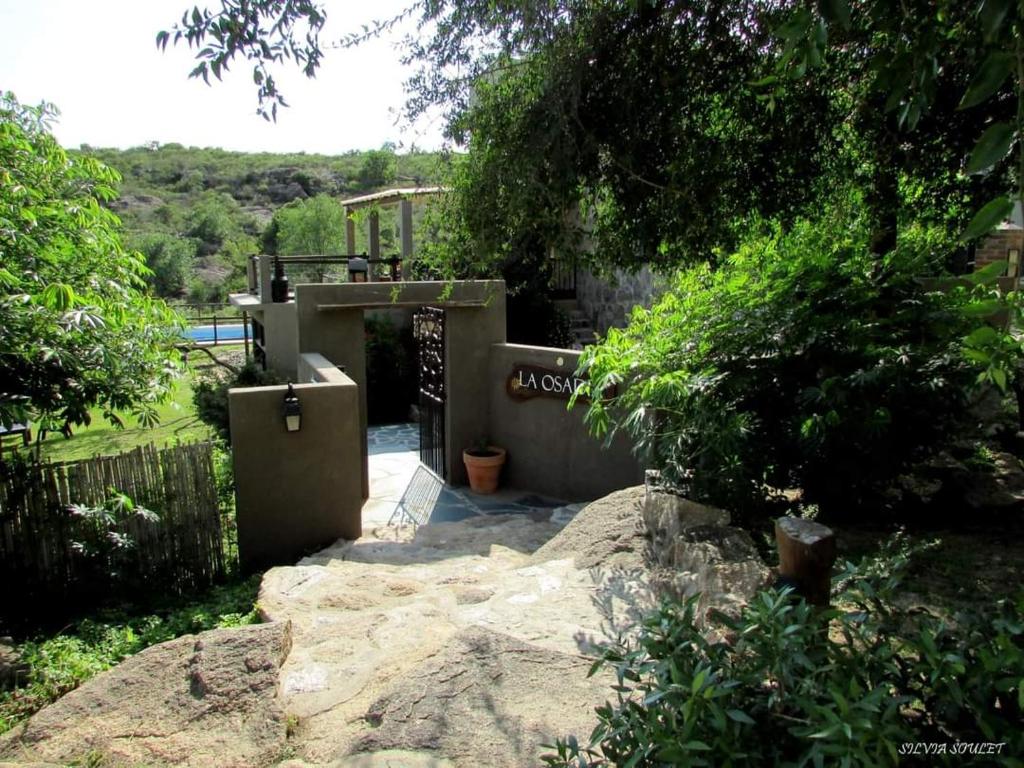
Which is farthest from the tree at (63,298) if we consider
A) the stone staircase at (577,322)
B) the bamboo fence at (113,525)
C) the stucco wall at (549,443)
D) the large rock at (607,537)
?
the stone staircase at (577,322)

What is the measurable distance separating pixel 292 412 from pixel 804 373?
4.32 m

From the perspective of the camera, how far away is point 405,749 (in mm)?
2516

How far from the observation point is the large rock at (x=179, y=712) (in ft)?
9.44

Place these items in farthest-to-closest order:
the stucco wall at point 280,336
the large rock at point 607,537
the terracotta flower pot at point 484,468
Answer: the stucco wall at point 280,336
the terracotta flower pot at point 484,468
the large rock at point 607,537

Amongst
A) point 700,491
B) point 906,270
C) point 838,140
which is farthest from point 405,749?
point 838,140

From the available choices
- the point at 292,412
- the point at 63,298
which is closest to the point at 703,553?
the point at 63,298

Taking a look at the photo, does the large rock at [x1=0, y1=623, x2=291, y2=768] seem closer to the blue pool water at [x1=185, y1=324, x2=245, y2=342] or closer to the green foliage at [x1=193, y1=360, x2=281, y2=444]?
the green foliage at [x1=193, y1=360, x2=281, y2=444]

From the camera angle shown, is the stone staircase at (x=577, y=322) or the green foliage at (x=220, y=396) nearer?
the green foliage at (x=220, y=396)

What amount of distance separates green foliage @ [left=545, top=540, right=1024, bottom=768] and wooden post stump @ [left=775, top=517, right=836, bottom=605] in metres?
0.13

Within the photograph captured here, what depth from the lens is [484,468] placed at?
9242 millimetres

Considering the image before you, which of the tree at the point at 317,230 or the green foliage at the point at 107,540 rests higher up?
the tree at the point at 317,230

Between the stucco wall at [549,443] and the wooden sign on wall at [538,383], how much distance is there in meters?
0.05

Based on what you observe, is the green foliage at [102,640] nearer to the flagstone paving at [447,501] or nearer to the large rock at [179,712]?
the large rock at [179,712]

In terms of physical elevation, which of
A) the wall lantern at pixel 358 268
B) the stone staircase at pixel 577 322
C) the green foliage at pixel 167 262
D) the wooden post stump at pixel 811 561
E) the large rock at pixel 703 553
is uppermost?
the green foliage at pixel 167 262
